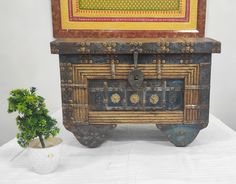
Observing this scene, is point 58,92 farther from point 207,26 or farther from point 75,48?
point 207,26

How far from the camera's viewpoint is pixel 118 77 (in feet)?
2.93

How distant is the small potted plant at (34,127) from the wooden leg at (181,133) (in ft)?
1.13

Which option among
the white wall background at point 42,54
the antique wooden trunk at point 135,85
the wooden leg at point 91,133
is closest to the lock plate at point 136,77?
the antique wooden trunk at point 135,85

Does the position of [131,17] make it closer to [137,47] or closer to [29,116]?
[137,47]

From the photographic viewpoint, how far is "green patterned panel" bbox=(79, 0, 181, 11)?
118 cm

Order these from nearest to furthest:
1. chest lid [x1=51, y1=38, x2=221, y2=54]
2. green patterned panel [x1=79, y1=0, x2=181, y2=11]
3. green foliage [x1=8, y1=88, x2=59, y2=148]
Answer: green foliage [x1=8, y1=88, x2=59, y2=148] → chest lid [x1=51, y1=38, x2=221, y2=54] → green patterned panel [x1=79, y1=0, x2=181, y2=11]

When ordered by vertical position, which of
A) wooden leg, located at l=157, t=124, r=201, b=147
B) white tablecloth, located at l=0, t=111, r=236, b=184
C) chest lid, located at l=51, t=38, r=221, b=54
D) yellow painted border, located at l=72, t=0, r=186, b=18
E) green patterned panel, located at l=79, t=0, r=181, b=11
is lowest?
white tablecloth, located at l=0, t=111, r=236, b=184

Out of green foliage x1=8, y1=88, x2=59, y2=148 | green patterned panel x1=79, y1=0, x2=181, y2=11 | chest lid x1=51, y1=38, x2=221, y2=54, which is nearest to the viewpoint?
green foliage x1=8, y1=88, x2=59, y2=148

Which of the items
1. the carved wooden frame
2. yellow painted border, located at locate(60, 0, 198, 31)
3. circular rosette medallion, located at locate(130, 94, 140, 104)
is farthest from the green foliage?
yellow painted border, located at locate(60, 0, 198, 31)

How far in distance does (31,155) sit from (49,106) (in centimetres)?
61

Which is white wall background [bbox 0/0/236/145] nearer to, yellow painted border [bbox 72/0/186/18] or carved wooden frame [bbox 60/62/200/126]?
yellow painted border [bbox 72/0/186/18]

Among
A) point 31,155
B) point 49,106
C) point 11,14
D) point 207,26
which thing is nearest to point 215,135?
point 207,26

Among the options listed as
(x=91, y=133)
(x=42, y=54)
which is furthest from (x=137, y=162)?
(x=42, y=54)

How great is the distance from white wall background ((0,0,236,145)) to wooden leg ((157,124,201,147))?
0.45 metres
